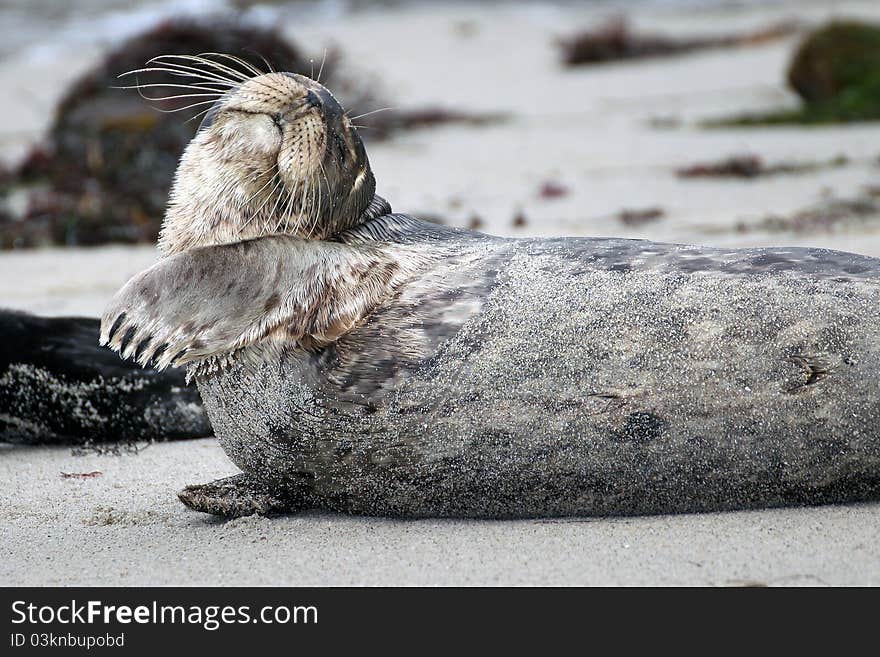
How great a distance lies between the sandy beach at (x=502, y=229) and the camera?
3.22m

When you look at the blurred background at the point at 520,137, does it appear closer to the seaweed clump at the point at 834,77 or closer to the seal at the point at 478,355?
the seaweed clump at the point at 834,77

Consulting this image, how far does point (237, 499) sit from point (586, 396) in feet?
3.51

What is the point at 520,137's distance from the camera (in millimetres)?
11570

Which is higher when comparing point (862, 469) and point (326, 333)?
point (326, 333)

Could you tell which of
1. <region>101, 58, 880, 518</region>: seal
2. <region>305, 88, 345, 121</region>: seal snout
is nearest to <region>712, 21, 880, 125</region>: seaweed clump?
<region>101, 58, 880, 518</region>: seal

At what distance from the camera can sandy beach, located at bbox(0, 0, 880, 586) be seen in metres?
3.22

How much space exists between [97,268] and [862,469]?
5.19m

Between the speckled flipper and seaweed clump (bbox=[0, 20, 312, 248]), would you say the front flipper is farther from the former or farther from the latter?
seaweed clump (bbox=[0, 20, 312, 248])

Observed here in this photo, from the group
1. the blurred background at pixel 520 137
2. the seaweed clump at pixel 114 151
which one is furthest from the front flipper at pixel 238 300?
the seaweed clump at pixel 114 151

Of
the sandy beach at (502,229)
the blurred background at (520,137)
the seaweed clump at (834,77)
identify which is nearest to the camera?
the sandy beach at (502,229)

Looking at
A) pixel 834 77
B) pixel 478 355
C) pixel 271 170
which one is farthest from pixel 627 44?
pixel 478 355

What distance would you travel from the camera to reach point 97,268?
7414mm
